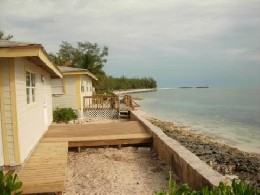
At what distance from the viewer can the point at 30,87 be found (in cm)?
898

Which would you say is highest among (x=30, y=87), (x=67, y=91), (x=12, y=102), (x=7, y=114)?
(x=30, y=87)

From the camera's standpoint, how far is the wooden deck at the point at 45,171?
5.64 metres

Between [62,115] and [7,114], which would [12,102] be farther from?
[62,115]

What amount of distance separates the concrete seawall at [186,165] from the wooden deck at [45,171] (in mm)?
2306

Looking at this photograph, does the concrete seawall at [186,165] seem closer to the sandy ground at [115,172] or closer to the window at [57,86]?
the sandy ground at [115,172]

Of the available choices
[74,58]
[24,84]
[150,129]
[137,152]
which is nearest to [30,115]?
[24,84]

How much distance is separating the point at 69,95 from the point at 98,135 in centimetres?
960

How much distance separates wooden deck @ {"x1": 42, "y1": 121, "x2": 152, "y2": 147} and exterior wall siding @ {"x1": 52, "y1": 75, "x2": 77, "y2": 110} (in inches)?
272

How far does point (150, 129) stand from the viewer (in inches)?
446

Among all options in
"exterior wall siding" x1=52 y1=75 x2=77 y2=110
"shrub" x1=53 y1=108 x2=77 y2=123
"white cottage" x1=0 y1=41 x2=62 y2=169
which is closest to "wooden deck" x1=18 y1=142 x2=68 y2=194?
"white cottage" x1=0 y1=41 x2=62 y2=169

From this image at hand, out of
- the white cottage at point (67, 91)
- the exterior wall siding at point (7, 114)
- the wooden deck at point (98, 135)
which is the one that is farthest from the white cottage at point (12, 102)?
the white cottage at point (67, 91)

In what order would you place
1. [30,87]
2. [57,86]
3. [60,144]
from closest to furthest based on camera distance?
1. [30,87]
2. [60,144]
3. [57,86]

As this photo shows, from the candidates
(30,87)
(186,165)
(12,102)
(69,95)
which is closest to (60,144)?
(30,87)

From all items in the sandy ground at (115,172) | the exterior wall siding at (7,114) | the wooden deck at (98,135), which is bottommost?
the sandy ground at (115,172)
